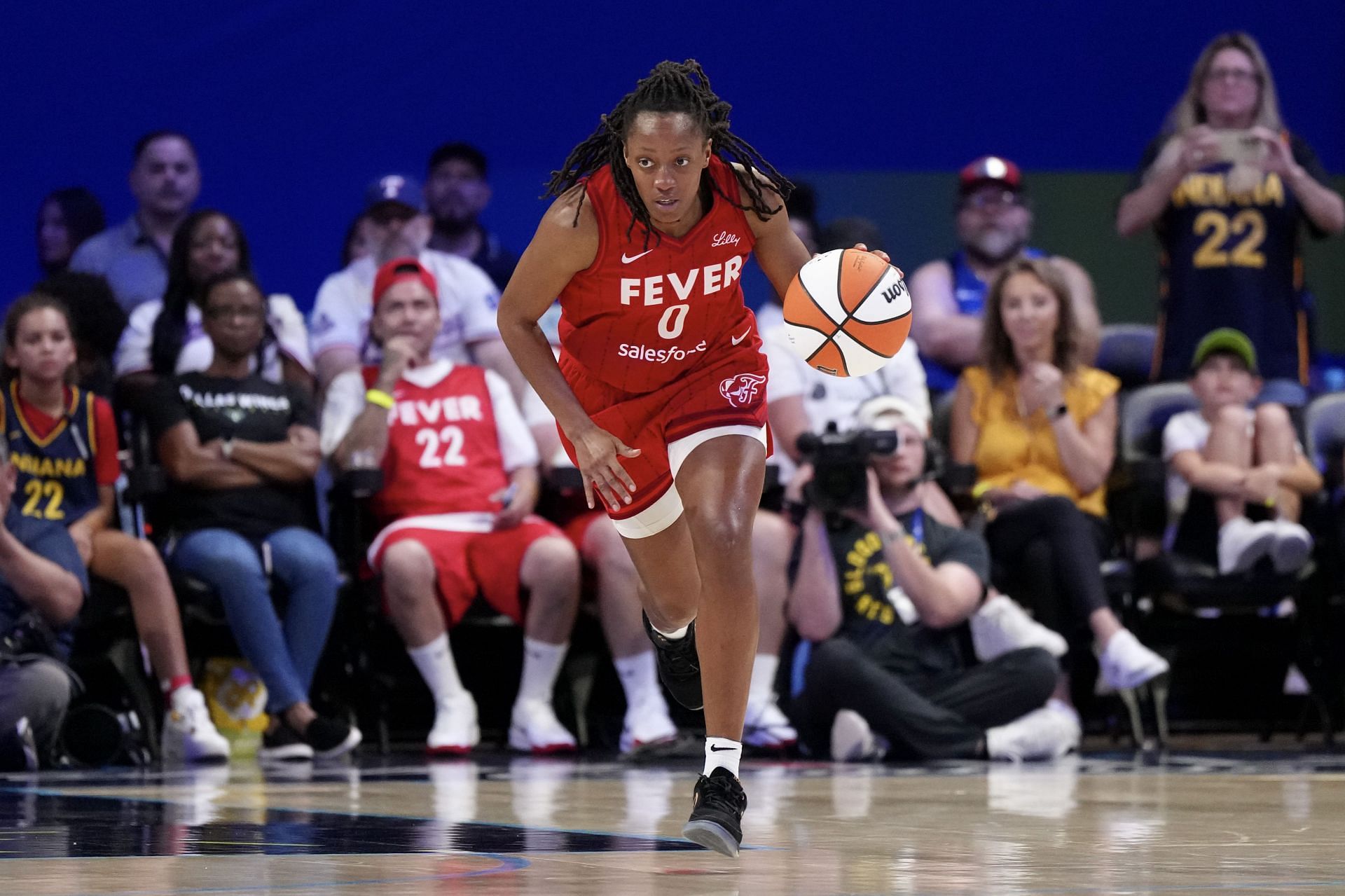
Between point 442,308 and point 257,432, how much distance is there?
3.21ft

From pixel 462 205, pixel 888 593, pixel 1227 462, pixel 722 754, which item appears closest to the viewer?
pixel 722 754

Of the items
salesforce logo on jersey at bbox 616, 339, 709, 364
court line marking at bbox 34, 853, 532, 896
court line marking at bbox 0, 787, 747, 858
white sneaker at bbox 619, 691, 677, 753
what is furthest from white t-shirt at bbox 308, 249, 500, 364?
court line marking at bbox 34, 853, 532, 896

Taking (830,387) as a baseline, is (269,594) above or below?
below

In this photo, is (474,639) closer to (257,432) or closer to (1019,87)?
(257,432)

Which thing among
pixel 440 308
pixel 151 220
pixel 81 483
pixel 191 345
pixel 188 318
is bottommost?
pixel 81 483

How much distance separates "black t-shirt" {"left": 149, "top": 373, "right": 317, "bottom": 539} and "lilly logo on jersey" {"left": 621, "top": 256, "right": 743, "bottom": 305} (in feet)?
10.2

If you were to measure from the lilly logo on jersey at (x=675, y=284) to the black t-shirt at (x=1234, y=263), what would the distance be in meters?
4.11

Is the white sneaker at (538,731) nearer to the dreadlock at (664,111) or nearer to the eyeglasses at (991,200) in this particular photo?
the eyeglasses at (991,200)

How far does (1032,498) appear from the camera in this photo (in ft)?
21.4

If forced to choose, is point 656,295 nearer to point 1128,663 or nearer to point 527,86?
point 1128,663

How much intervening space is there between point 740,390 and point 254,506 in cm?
318

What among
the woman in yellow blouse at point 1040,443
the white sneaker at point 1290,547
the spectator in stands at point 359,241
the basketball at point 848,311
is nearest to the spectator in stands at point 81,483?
the spectator in stands at point 359,241

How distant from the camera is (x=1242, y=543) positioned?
22.1 ft

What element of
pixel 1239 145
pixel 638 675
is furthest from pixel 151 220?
pixel 1239 145
